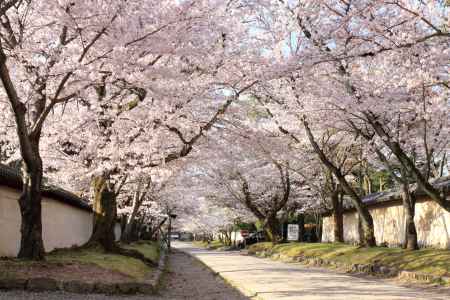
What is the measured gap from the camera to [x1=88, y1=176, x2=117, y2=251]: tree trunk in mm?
16094

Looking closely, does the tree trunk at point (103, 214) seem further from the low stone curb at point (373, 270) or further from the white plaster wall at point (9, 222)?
the low stone curb at point (373, 270)

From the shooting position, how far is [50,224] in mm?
A: 17469

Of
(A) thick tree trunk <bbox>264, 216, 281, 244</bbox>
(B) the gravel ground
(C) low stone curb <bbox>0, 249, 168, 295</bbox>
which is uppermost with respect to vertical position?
(A) thick tree trunk <bbox>264, 216, 281, 244</bbox>

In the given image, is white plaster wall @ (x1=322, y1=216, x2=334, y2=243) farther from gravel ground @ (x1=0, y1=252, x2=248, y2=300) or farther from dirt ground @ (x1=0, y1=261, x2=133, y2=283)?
dirt ground @ (x1=0, y1=261, x2=133, y2=283)

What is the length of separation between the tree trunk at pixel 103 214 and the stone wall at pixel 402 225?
42.5ft

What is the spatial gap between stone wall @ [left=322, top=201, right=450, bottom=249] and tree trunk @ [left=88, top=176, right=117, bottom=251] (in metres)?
13.0

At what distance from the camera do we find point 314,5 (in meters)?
11.3

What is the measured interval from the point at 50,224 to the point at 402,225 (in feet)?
52.9

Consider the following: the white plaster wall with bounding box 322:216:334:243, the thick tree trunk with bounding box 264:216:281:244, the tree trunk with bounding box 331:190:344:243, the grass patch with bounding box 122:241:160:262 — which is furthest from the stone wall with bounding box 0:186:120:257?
the white plaster wall with bounding box 322:216:334:243

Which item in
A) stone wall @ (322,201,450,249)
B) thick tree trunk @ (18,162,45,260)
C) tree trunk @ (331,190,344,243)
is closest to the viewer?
thick tree trunk @ (18,162,45,260)

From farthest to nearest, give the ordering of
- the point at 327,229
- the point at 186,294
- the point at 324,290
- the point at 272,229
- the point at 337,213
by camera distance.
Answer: the point at 327,229, the point at 272,229, the point at 337,213, the point at 186,294, the point at 324,290

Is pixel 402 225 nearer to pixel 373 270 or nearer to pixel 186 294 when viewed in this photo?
pixel 373 270

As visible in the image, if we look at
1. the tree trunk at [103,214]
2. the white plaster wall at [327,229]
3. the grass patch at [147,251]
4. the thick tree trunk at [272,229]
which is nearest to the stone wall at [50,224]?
the tree trunk at [103,214]

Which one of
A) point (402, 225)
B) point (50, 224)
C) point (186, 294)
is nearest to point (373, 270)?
point (186, 294)
